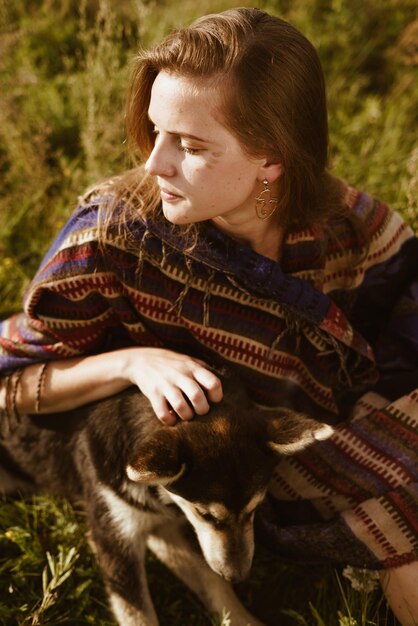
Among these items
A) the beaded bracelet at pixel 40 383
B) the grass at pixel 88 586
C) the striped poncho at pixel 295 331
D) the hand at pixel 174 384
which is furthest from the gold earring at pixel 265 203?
the grass at pixel 88 586

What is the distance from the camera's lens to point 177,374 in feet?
8.05

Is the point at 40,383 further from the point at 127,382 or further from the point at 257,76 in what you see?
the point at 257,76

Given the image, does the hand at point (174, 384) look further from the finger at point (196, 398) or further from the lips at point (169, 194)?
the lips at point (169, 194)

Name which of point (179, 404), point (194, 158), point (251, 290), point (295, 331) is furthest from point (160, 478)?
point (194, 158)

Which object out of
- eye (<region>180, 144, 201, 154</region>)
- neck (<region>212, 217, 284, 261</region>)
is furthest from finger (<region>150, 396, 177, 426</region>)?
eye (<region>180, 144, 201, 154</region>)

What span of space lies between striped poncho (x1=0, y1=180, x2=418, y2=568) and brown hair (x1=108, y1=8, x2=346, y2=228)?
1.39ft

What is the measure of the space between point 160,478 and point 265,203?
3.70 ft

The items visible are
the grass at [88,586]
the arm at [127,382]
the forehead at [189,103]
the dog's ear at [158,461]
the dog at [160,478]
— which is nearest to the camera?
the dog's ear at [158,461]

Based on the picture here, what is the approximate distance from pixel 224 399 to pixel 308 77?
1225mm

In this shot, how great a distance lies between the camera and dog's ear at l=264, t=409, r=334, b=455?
2246 millimetres

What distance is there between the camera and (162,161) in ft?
7.54

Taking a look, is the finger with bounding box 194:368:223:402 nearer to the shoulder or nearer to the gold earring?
the gold earring

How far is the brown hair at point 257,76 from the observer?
2.17 metres

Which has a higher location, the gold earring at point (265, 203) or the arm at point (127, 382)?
the gold earring at point (265, 203)
